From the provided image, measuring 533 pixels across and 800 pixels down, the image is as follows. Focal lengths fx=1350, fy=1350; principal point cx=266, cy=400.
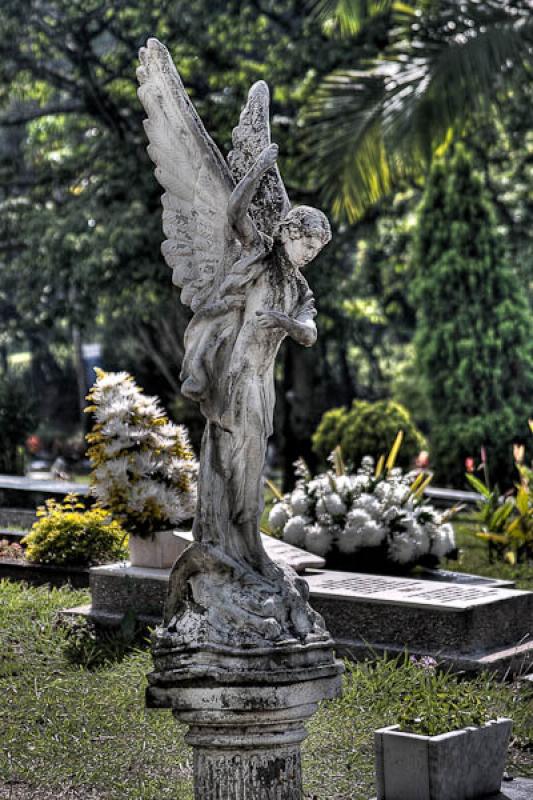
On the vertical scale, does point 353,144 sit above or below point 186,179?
above

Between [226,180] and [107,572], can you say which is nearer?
[226,180]

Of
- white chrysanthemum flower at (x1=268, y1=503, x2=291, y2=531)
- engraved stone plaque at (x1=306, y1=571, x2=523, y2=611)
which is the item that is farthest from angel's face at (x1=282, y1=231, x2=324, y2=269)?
white chrysanthemum flower at (x1=268, y1=503, x2=291, y2=531)

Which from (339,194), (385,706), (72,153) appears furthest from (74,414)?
(385,706)

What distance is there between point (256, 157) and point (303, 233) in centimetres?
53

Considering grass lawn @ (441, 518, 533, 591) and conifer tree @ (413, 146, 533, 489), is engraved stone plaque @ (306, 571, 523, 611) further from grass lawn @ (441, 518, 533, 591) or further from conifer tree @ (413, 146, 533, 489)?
conifer tree @ (413, 146, 533, 489)

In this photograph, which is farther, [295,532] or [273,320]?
[295,532]

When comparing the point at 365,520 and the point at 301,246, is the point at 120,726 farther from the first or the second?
the point at 365,520

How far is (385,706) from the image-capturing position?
7250mm

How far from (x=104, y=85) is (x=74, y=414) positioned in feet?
78.3

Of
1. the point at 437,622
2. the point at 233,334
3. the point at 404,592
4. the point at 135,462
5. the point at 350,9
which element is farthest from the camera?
the point at 350,9

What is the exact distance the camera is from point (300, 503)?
36.3ft

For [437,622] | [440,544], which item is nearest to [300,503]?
[440,544]

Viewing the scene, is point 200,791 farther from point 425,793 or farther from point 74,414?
point 74,414

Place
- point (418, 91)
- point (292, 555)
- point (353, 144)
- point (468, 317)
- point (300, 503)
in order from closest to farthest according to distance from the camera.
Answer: point (292, 555)
point (300, 503)
point (418, 91)
point (353, 144)
point (468, 317)
